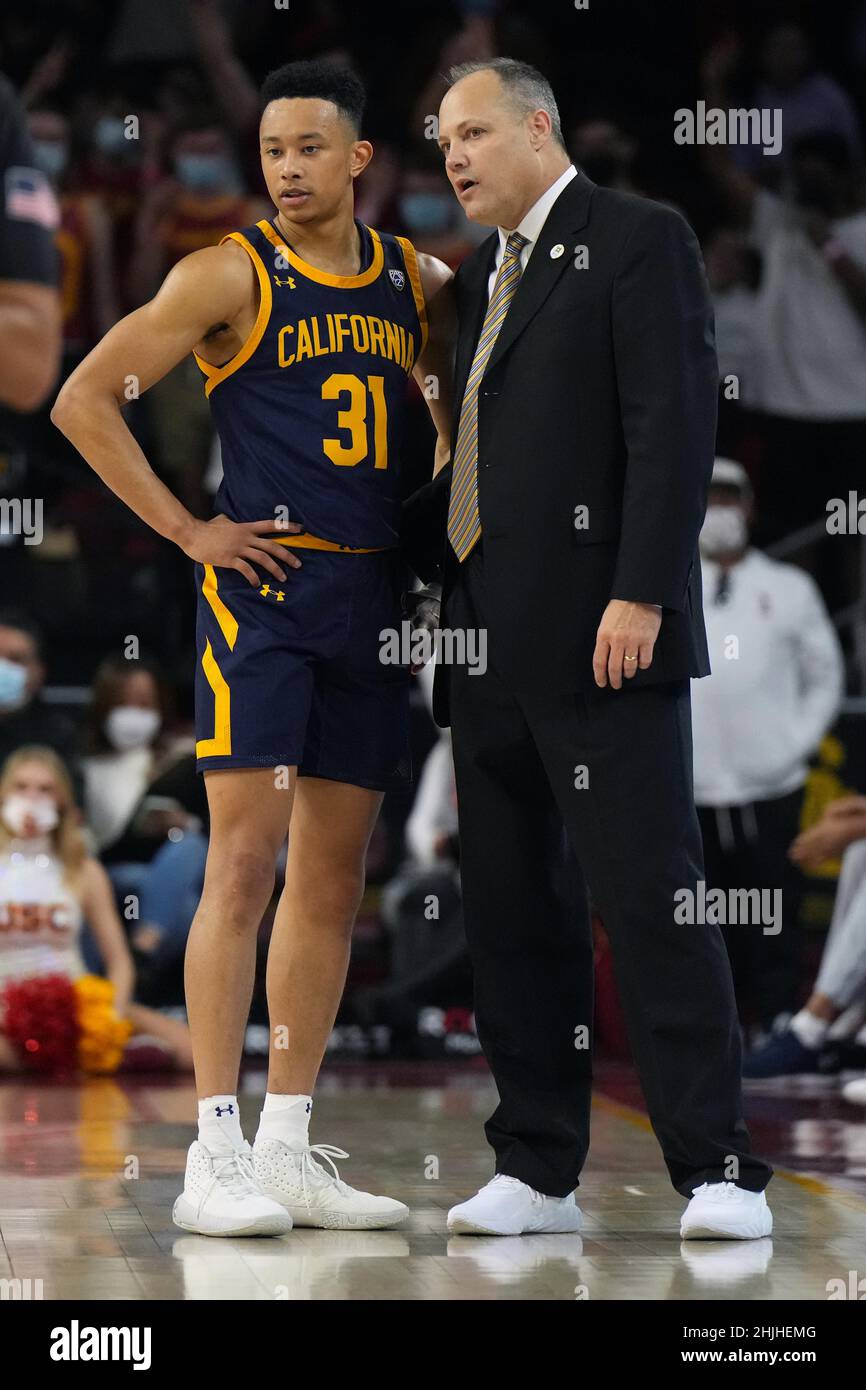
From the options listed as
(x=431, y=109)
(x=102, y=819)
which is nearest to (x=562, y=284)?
(x=102, y=819)

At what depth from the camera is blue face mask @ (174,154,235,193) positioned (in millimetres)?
7820

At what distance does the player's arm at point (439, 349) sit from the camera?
3.54m

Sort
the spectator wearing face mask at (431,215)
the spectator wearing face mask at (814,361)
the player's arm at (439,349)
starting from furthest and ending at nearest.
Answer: the spectator wearing face mask at (814,361) < the spectator wearing face mask at (431,215) < the player's arm at (439,349)

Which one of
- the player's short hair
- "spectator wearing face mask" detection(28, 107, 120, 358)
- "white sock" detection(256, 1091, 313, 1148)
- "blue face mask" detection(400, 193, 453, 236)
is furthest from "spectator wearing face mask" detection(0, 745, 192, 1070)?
the player's short hair

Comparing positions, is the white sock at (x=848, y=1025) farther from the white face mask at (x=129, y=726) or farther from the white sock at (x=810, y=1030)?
the white face mask at (x=129, y=726)

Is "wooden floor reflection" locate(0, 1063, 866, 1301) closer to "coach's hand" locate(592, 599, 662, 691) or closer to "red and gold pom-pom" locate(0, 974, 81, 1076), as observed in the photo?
"red and gold pom-pom" locate(0, 974, 81, 1076)

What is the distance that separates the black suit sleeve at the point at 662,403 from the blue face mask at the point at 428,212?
488 cm

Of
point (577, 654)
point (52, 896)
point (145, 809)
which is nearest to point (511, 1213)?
point (577, 654)

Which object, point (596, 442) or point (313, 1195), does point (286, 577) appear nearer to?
point (596, 442)

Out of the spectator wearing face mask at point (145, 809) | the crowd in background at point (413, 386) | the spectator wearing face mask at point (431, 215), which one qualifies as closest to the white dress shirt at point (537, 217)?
the crowd in background at point (413, 386)

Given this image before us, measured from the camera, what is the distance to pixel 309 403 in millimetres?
3271

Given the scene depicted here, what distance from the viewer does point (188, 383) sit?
7621mm

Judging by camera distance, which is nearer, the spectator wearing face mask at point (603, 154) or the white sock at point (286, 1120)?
the white sock at point (286, 1120)

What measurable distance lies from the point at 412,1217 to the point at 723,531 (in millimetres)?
3614
